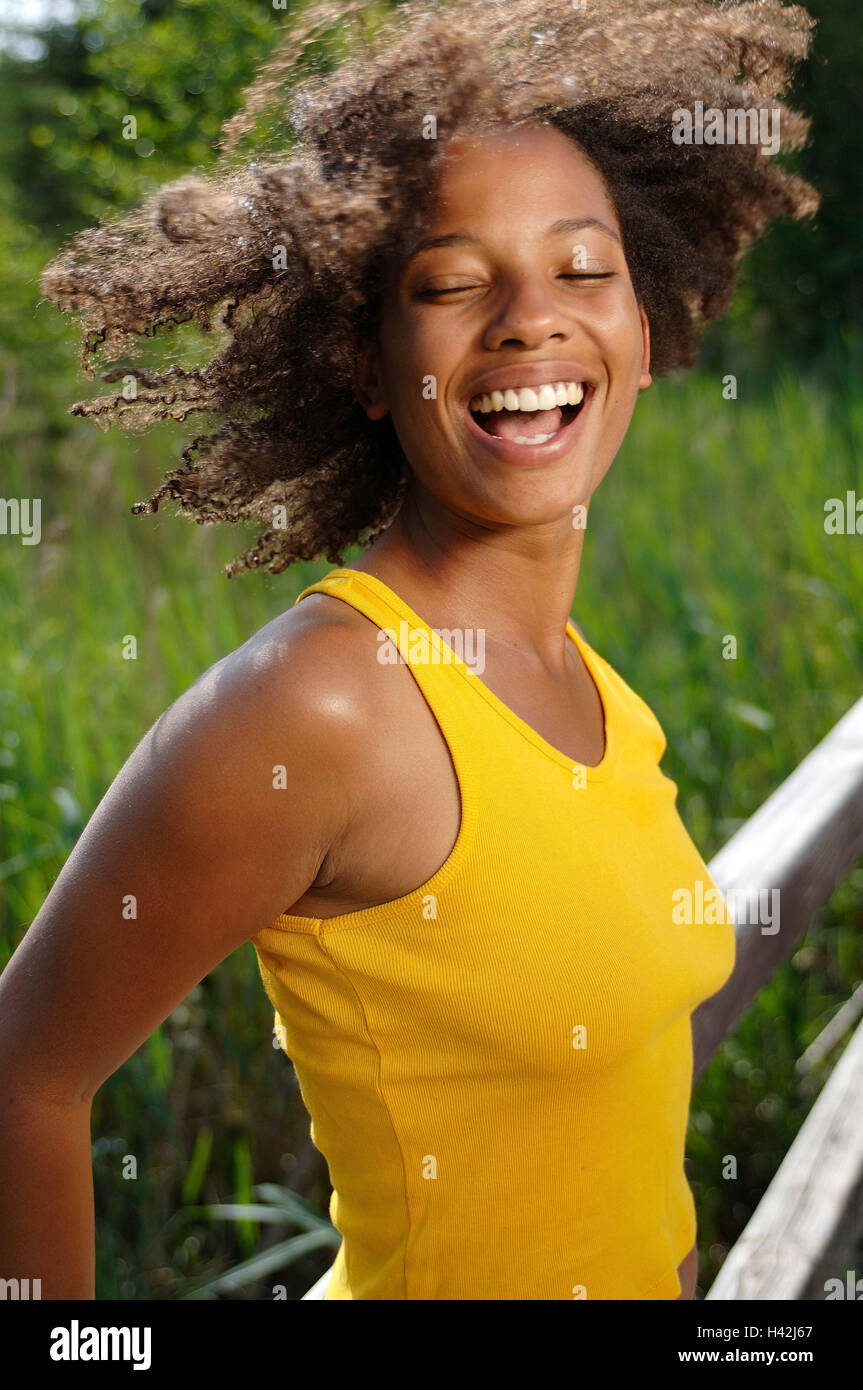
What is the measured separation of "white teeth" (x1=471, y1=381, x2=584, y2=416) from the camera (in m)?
1.10

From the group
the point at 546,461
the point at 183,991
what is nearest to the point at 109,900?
the point at 183,991

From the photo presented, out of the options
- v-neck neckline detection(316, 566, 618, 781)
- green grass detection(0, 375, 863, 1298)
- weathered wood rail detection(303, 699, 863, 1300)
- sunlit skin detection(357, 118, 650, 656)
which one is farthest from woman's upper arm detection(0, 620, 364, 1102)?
weathered wood rail detection(303, 699, 863, 1300)

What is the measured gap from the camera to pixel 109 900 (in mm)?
898

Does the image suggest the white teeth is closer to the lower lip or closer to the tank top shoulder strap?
the lower lip

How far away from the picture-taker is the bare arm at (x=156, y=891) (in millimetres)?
896

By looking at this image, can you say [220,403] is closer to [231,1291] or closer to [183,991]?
[183,991]

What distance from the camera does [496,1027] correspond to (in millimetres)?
997

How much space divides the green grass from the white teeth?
43 cm

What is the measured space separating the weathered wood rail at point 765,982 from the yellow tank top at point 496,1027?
400 mm

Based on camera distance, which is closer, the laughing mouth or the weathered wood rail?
the laughing mouth

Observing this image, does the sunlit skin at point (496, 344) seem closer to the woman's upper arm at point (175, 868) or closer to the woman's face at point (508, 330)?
the woman's face at point (508, 330)

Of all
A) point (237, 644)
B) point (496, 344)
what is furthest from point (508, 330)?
point (237, 644)
